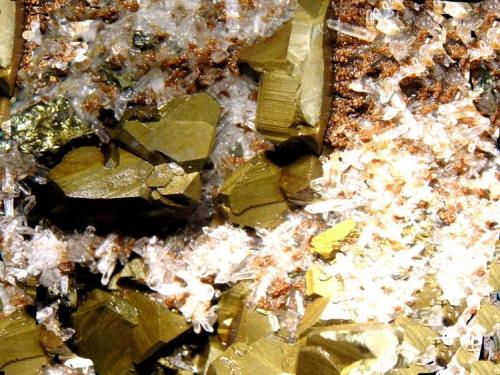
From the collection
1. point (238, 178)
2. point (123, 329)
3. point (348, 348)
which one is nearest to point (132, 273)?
point (123, 329)

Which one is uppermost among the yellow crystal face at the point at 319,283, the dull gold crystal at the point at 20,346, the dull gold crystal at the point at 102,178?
the dull gold crystal at the point at 102,178

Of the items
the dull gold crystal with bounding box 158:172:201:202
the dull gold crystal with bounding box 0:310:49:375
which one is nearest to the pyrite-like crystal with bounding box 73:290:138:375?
the dull gold crystal with bounding box 0:310:49:375

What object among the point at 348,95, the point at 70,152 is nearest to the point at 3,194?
the point at 70,152

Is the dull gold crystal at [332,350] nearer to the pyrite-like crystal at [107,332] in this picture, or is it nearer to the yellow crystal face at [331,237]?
→ the yellow crystal face at [331,237]

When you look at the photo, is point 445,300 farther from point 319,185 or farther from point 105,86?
point 105,86

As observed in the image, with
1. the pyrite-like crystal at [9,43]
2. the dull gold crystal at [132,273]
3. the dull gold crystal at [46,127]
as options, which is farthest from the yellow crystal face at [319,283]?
the pyrite-like crystal at [9,43]

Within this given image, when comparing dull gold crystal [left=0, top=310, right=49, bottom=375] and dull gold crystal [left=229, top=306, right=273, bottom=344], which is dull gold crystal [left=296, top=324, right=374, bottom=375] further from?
dull gold crystal [left=0, top=310, right=49, bottom=375]

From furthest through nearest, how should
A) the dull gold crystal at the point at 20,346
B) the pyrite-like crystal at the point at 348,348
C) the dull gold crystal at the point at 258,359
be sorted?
1. the dull gold crystal at the point at 20,346
2. the dull gold crystal at the point at 258,359
3. the pyrite-like crystal at the point at 348,348

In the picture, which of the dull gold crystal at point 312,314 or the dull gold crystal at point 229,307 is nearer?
the dull gold crystal at point 312,314
